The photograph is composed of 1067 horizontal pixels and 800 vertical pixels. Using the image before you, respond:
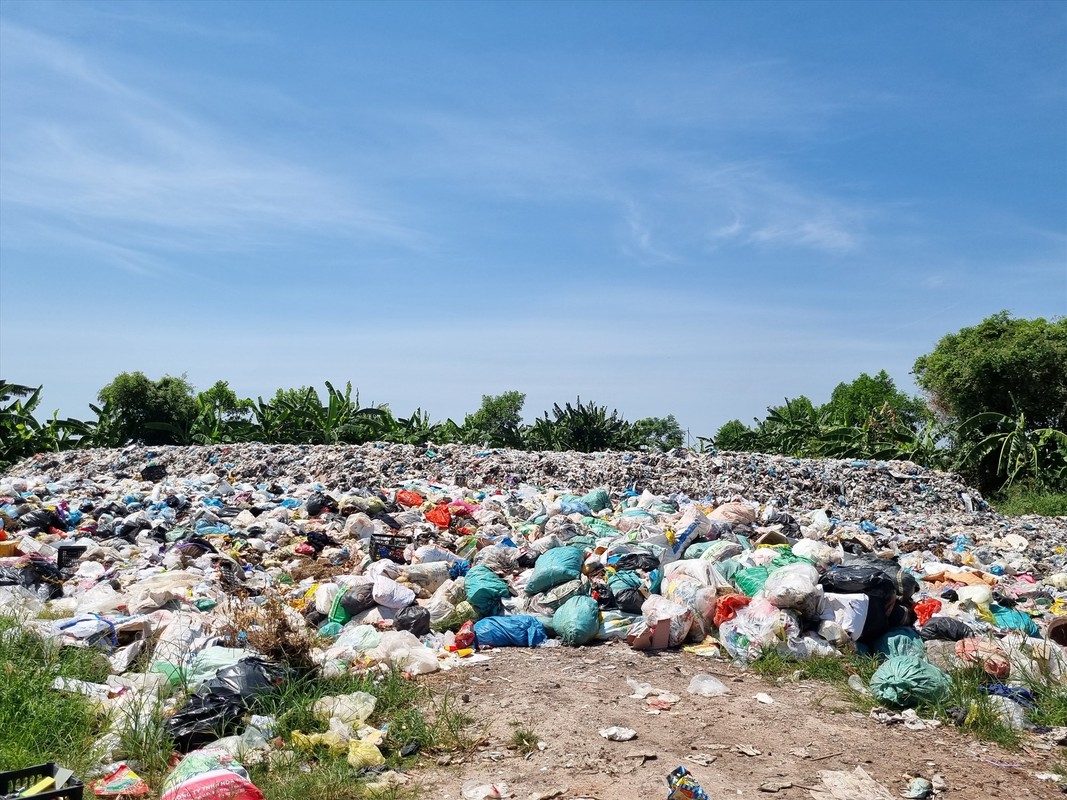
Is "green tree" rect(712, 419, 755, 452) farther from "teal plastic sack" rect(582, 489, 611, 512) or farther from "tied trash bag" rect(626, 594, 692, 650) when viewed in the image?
"tied trash bag" rect(626, 594, 692, 650)

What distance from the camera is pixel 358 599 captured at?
5.47 m

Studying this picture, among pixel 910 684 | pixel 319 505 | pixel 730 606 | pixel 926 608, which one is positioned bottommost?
pixel 910 684

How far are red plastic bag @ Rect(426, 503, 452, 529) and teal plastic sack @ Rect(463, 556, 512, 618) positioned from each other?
7.29 feet

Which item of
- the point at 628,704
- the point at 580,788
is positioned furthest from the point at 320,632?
the point at 580,788

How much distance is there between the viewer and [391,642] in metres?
4.93

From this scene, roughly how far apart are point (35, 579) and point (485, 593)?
344cm

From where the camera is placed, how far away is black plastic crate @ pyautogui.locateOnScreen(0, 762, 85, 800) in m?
2.57

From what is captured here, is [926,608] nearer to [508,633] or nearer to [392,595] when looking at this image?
[508,633]

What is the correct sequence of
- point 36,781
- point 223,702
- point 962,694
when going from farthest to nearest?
point 962,694
point 223,702
point 36,781

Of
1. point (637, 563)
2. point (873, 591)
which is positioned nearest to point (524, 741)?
point (873, 591)

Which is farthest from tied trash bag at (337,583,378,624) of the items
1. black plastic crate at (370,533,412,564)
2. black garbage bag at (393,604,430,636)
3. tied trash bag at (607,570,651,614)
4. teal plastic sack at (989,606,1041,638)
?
teal plastic sack at (989,606,1041,638)

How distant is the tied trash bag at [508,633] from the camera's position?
530 cm

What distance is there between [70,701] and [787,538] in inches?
211

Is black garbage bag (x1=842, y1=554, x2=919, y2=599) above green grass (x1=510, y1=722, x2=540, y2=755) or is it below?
above
